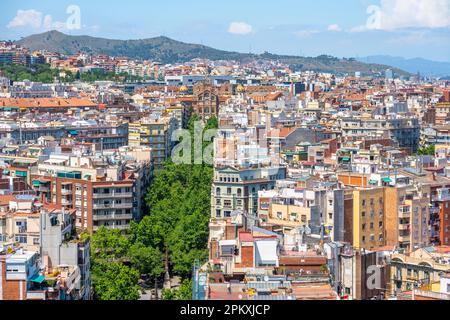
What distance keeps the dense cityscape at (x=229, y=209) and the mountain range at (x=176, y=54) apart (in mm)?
40643

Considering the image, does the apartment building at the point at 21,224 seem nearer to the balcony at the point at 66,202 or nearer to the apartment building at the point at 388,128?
the balcony at the point at 66,202

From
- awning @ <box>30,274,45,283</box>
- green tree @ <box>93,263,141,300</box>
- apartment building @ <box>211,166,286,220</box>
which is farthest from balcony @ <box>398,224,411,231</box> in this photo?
awning @ <box>30,274,45,283</box>

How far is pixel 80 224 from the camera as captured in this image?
12703 mm

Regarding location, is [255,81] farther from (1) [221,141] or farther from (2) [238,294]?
(2) [238,294]

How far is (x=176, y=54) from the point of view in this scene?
74.2 m

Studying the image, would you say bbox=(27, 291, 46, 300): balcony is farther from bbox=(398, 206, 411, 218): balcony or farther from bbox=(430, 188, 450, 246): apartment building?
bbox=(430, 188, 450, 246): apartment building

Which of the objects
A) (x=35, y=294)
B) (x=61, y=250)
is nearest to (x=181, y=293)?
(x=61, y=250)

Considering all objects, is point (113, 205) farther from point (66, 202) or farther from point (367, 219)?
point (367, 219)

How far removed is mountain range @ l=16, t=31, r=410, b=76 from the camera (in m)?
65.4

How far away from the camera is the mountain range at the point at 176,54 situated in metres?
65.4

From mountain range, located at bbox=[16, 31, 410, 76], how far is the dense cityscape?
1600 inches

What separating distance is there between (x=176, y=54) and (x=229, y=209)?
6276 cm
